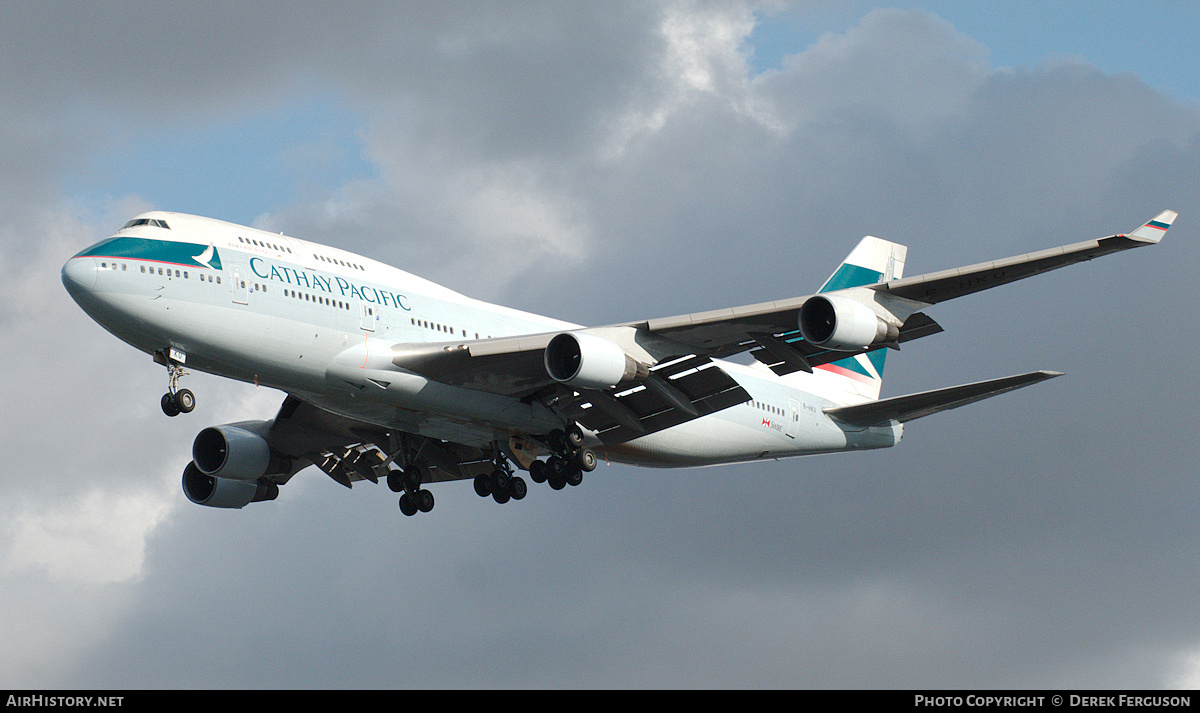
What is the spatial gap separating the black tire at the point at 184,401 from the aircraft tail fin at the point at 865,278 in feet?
75.0

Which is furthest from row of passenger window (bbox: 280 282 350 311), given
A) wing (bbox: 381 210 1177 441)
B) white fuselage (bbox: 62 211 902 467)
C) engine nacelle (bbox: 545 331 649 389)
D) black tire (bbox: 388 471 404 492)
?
black tire (bbox: 388 471 404 492)

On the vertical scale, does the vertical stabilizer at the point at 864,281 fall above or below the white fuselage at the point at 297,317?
above

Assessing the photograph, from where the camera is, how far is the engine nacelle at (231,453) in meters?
38.1

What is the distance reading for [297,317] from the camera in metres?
29.6

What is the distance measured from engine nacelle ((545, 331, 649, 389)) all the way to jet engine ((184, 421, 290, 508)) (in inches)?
475

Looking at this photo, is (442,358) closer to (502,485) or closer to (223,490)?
(502,485)

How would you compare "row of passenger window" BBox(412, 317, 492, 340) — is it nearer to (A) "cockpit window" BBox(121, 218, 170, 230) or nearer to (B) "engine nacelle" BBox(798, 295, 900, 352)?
(A) "cockpit window" BBox(121, 218, 170, 230)

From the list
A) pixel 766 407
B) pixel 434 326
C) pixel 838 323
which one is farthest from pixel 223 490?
pixel 838 323

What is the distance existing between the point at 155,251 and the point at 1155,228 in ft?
71.7

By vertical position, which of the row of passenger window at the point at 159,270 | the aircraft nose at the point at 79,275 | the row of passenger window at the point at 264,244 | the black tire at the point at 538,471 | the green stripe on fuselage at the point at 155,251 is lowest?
the black tire at the point at 538,471

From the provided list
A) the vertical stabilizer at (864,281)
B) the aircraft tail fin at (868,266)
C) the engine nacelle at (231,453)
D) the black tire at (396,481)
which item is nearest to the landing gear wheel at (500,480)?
the black tire at (396,481)

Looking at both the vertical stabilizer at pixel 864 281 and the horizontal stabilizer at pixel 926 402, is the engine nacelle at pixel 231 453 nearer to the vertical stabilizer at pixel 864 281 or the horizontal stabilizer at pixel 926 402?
the horizontal stabilizer at pixel 926 402

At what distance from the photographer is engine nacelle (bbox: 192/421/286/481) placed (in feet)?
125
